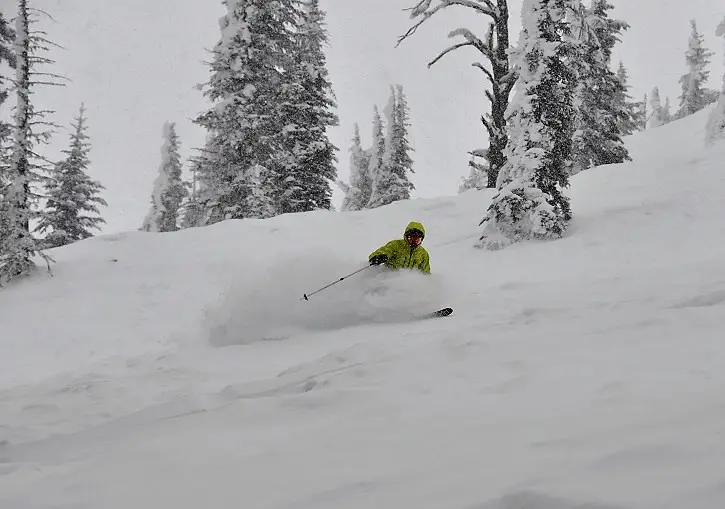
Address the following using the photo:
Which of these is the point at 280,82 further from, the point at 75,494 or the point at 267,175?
the point at 75,494

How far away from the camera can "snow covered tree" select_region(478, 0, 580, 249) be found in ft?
38.9

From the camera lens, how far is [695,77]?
4662 cm

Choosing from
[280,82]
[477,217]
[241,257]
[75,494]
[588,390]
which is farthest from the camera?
[280,82]

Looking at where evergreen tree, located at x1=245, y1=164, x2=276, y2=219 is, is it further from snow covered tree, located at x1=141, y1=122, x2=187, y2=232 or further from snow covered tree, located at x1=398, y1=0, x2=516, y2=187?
snow covered tree, located at x1=141, y1=122, x2=187, y2=232

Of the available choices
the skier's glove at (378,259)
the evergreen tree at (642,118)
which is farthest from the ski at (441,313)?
the evergreen tree at (642,118)

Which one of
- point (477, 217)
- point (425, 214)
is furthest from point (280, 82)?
point (477, 217)

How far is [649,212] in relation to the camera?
1180 centimetres

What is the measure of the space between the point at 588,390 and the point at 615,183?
14426 millimetres

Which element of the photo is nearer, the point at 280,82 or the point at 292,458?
the point at 292,458

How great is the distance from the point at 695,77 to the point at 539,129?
45.6m

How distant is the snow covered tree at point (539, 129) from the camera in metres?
11.9

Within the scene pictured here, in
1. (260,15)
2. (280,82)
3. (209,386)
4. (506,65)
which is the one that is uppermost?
(260,15)

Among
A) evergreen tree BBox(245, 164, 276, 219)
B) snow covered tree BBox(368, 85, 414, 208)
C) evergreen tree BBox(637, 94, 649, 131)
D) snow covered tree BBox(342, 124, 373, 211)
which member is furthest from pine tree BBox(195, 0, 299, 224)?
evergreen tree BBox(637, 94, 649, 131)

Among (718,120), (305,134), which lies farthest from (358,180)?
(718,120)
